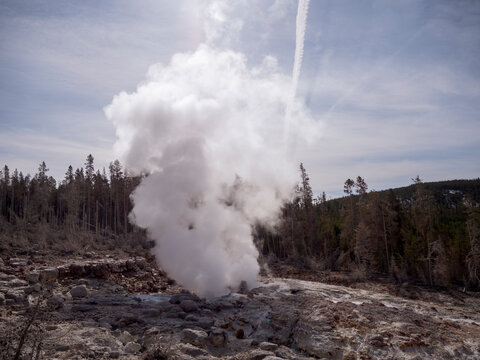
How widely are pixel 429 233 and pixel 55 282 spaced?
3264cm

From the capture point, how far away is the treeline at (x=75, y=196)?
52.3m

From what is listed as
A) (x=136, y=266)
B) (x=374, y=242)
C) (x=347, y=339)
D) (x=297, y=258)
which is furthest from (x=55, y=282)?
(x=374, y=242)

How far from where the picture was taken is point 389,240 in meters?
35.9

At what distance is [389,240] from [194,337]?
3258 cm

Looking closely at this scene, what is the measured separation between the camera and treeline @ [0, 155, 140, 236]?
52.3 m

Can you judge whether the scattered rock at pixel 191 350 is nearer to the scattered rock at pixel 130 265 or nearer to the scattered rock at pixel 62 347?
the scattered rock at pixel 62 347

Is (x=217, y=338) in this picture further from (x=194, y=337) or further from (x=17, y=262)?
(x=17, y=262)

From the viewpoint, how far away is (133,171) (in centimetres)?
1845

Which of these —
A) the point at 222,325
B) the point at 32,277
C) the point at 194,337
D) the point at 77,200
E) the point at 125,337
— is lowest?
the point at 222,325

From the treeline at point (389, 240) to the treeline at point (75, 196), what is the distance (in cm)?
2613

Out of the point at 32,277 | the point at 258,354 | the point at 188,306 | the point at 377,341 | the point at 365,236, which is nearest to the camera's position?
the point at 258,354

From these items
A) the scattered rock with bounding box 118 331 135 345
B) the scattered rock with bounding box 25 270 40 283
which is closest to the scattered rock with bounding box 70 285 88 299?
the scattered rock with bounding box 25 270 40 283

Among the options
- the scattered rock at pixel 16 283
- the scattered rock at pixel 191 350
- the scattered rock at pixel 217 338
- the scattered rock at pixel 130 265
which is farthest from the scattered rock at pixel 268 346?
the scattered rock at pixel 130 265

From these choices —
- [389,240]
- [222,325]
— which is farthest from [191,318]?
[389,240]
